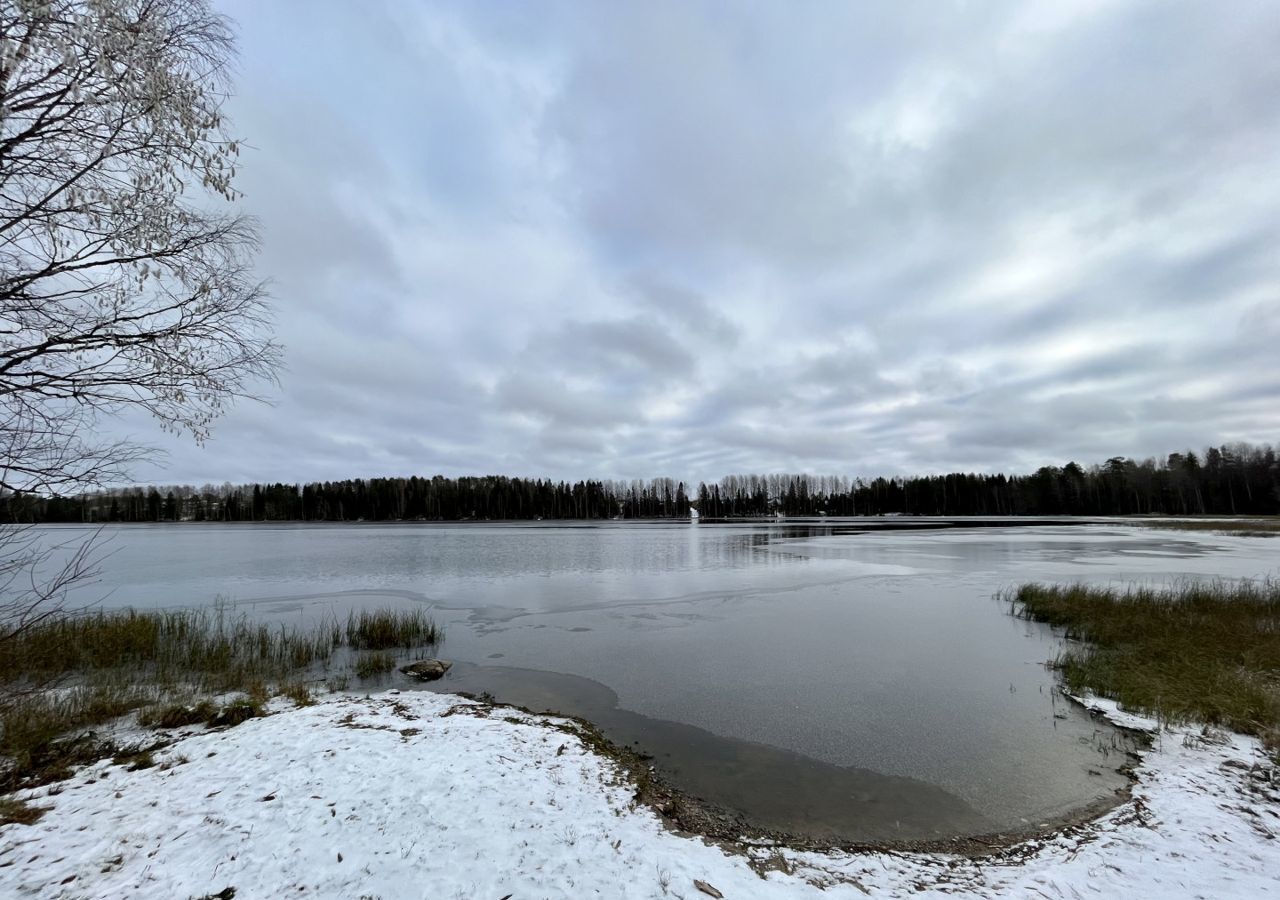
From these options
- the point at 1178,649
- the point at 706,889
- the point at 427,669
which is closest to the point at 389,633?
the point at 427,669

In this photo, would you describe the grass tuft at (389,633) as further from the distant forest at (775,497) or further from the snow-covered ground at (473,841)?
the distant forest at (775,497)

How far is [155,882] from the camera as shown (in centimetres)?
352

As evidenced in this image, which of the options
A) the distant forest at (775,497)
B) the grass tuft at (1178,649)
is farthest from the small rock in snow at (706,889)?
the distant forest at (775,497)

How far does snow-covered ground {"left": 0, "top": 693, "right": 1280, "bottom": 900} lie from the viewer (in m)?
3.68

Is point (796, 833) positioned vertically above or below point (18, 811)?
below

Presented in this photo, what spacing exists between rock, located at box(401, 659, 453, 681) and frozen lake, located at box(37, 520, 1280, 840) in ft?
1.31

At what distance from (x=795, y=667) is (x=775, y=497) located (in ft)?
529

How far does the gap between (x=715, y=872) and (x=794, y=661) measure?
7792 millimetres

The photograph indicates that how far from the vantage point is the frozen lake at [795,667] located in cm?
619

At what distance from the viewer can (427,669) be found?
10.5 meters

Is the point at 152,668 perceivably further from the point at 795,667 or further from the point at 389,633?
the point at 795,667

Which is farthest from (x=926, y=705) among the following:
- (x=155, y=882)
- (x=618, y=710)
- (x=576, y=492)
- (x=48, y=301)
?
(x=576, y=492)

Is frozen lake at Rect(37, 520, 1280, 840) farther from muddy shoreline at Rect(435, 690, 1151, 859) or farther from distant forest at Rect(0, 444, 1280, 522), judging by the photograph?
distant forest at Rect(0, 444, 1280, 522)

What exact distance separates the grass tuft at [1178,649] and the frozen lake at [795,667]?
2.93 ft
